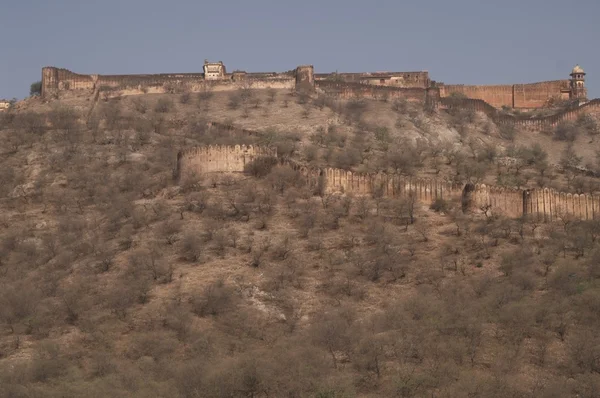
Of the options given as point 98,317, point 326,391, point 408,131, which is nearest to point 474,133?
point 408,131

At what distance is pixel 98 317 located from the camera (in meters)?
29.8

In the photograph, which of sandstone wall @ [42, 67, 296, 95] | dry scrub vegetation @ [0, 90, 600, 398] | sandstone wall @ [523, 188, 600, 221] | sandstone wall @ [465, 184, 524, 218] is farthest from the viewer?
sandstone wall @ [42, 67, 296, 95]

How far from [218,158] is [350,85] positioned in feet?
64.5

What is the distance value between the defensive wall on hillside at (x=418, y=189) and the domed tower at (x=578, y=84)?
82.4ft

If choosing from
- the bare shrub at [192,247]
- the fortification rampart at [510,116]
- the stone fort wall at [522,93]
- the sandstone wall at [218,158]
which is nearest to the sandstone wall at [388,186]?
the sandstone wall at [218,158]

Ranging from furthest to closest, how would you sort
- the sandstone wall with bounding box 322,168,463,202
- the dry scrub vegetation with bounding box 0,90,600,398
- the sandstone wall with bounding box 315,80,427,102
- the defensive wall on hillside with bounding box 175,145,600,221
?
the sandstone wall with bounding box 315,80,427,102 → the sandstone wall with bounding box 322,168,463,202 → the defensive wall on hillside with bounding box 175,145,600,221 → the dry scrub vegetation with bounding box 0,90,600,398

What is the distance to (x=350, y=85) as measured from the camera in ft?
190

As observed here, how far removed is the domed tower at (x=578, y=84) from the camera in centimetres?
6103

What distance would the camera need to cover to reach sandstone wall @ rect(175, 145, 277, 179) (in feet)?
128

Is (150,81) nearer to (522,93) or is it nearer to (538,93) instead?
(522,93)

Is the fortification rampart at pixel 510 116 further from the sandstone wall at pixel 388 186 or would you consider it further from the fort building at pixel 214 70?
the sandstone wall at pixel 388 186

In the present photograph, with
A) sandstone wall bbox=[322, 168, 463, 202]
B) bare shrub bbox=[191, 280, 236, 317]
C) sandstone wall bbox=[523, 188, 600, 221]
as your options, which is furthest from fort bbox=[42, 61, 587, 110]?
bare shrub bbox=[191, 280, 236, 317]

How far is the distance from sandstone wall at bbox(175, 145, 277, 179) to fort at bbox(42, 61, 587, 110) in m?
18.6

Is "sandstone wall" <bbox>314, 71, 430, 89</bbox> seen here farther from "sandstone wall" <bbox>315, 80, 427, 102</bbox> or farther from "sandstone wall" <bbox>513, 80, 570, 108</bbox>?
"sandstone wall" <bbox>513, 80, 570, 108</bbox>
